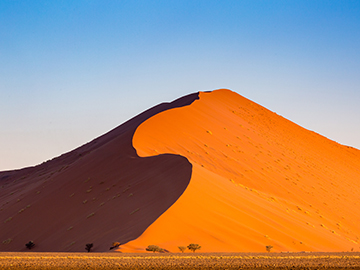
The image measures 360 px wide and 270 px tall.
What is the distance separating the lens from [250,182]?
99.4 feet

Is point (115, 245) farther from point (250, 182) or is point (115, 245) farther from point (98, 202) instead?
point (250, 182)

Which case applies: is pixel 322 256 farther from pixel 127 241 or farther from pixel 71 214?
pixel 71 214

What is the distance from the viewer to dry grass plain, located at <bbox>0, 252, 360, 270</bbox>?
13.2 meters

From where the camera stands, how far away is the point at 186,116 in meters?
37.2

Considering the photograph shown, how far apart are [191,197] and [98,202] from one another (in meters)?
5.74

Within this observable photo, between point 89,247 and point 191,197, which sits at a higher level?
point 191,197

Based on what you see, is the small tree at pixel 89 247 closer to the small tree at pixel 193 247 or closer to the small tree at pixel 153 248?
the small tree at pixel 153 248

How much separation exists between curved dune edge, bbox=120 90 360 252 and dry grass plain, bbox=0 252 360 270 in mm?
1391

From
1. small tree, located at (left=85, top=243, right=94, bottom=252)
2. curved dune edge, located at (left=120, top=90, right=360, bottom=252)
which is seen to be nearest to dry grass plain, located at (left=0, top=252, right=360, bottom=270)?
curved dune edge, located at (left=120, top=90, right=360, bottom=252)

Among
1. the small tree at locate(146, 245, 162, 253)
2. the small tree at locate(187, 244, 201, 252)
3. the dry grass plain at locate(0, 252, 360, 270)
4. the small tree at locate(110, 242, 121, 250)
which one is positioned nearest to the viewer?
the dry grass plain at locate(0, 252, 360, 270)

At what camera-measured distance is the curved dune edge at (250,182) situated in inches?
712

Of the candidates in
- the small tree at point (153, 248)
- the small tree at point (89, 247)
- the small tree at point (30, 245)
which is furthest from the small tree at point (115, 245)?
the small tree at point (30, 245)

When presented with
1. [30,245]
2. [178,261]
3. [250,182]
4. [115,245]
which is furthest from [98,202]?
[250,182]

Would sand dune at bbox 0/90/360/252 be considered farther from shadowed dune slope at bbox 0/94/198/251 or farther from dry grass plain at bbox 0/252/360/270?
dry grass plain at bbox 0/252/360/270
